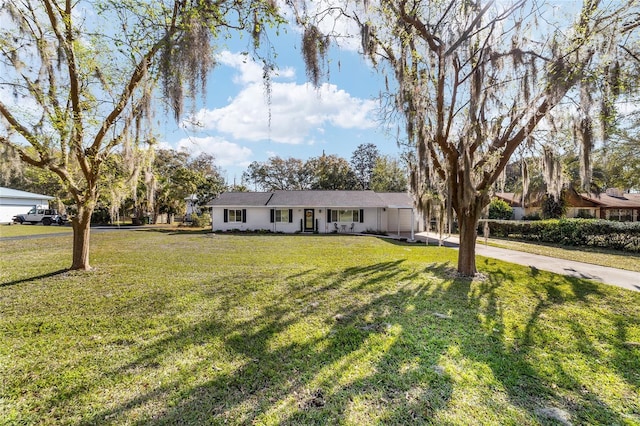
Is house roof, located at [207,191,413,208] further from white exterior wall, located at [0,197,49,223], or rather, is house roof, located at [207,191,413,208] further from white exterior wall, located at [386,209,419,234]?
white exterior wall, located at [0,197,49,223]

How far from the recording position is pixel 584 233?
1256 cm

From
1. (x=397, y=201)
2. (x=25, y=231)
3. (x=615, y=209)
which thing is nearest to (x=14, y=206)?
Answer: (x=25, y=231)

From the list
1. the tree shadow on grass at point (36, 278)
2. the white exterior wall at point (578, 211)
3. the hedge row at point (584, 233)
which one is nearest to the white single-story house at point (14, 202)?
the tree shadow on grass at point (36, 278)

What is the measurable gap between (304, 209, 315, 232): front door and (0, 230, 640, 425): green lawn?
46.2 feet

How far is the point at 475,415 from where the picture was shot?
2338 millimetres

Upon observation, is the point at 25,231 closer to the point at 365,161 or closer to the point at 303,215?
the point at 303,215

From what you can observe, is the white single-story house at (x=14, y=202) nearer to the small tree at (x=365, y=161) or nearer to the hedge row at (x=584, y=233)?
the small tree at (x=365, y=161)

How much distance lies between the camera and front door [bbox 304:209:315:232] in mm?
20750

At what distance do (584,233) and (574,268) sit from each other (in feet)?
20.8

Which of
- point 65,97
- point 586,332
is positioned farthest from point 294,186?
point 586,332

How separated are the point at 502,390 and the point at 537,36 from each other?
7.18 meters

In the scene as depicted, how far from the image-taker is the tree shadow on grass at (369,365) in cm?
239

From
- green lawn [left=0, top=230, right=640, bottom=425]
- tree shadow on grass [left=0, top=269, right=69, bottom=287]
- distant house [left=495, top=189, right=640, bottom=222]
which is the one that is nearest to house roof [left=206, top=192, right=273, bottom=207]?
tree shadow on grass [left=0, top=269, right=69, bottom=287]

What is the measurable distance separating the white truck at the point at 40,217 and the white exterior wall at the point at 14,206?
1.27 meters
